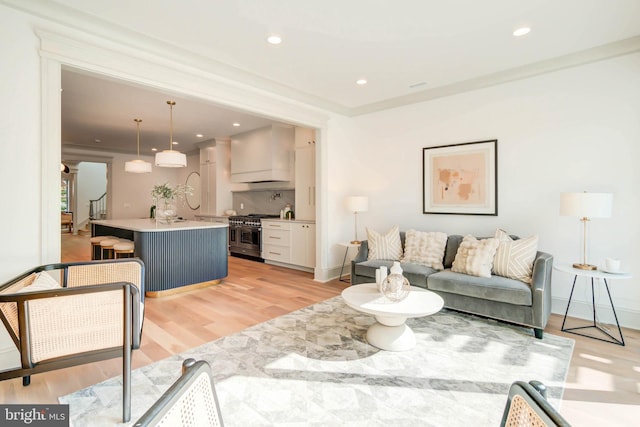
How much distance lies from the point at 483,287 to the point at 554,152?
67.6 inches

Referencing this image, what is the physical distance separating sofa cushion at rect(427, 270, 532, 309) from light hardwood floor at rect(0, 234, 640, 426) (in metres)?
0.54

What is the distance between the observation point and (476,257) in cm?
334

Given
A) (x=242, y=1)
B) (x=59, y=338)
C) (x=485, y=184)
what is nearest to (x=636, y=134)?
(x=485, y=184)

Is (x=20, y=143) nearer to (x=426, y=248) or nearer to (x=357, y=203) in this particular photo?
(x=357, y=203)

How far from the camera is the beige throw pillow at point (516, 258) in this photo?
314 centimetres

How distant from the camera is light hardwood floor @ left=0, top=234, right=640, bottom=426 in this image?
1.95 metres

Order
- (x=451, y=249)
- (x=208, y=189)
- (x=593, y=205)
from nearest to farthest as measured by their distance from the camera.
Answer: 1. (x=593, y=205)
2. (x=451, y=249)
3. (x=208, y=189)

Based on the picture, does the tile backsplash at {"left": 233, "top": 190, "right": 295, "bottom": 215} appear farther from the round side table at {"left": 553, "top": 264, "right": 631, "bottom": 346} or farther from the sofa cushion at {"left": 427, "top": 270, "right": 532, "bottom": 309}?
the round side table at {"left": 553, "top": 264, "right": 631, "bottom": 346}

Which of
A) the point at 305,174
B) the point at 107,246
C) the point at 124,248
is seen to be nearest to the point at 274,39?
the point at 305,174

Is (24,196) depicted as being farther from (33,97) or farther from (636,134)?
(636,134)

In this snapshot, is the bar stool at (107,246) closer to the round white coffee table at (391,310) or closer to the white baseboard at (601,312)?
the round white coffee table at (391,310)

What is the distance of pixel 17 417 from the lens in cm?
160

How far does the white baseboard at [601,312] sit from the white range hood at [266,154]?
4.75 metres

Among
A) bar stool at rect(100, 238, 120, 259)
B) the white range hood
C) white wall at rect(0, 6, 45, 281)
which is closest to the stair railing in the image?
bar stool at rect(100, 238, 120, 259)
